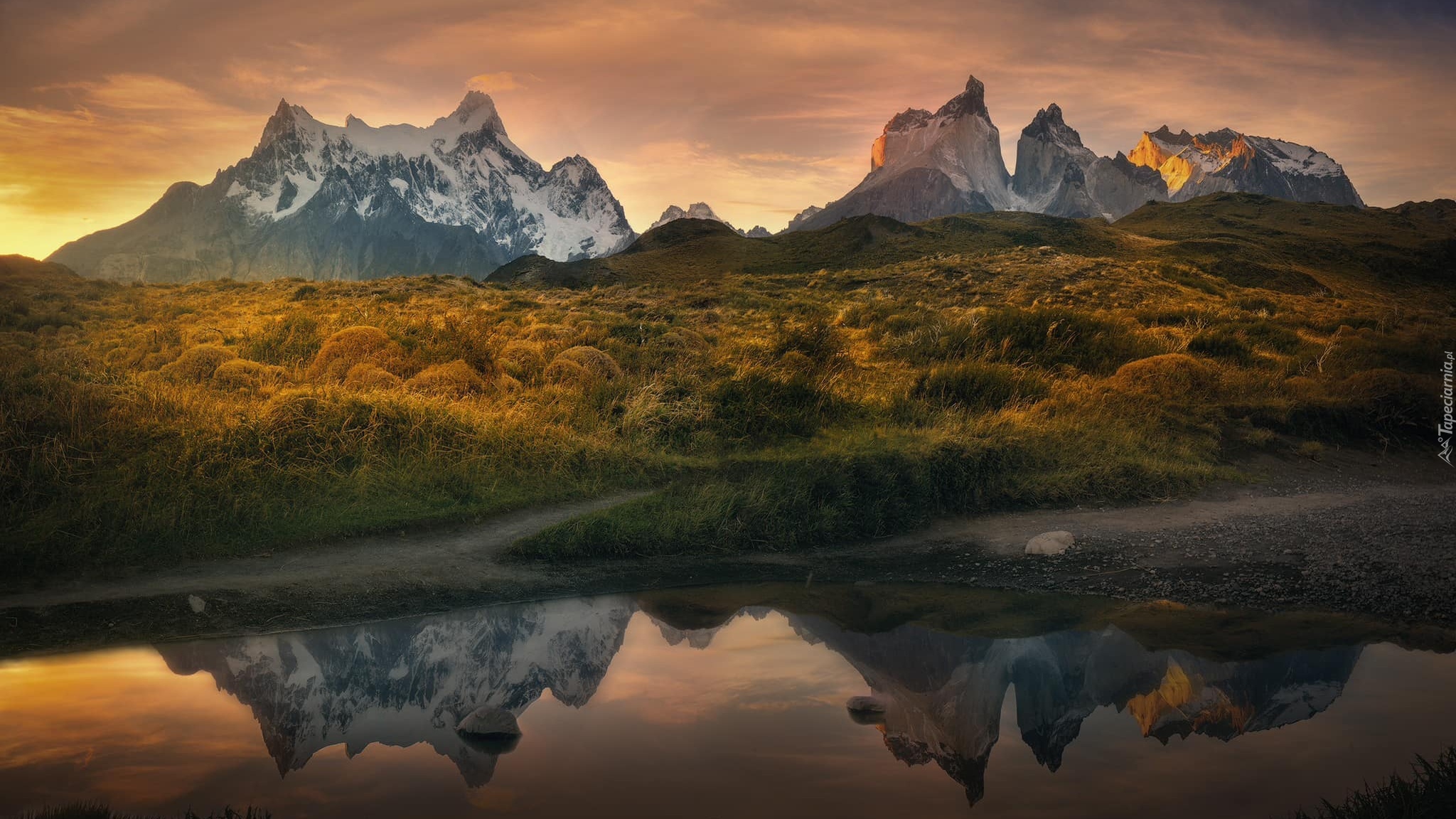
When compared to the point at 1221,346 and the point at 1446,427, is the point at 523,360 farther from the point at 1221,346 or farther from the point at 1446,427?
the point at 1221,346

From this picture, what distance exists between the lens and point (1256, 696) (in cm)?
669

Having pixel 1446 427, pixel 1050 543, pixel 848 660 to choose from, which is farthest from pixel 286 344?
pixel 1446 427

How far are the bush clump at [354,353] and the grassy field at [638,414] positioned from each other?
2.6 inches

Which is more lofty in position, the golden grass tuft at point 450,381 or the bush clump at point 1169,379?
the golden grass tuft at point 450,381

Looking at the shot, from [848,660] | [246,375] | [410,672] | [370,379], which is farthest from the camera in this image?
[246,375]

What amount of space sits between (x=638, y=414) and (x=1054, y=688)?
933 centimetres

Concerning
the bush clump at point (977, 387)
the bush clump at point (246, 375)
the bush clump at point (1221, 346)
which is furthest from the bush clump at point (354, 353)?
the bush clump at point (1221, 346)

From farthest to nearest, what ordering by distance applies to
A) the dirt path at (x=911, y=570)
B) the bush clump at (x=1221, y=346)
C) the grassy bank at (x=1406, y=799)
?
the bush clump at (x=1221, y=346), the dirt path at (x=911, y=570), the grassy bank at (x=1406, y=799)

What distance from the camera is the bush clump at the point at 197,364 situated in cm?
1745

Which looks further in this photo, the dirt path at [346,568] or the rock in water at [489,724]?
the dirt path at [346,568]

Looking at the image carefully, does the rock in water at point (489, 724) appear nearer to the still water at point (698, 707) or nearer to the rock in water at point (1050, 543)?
the still water at point (698, 707)

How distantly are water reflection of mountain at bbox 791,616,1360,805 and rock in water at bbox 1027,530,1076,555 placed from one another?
2.30 metres

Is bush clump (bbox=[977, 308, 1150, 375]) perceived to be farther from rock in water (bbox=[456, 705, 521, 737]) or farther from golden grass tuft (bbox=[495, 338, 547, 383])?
rock in water (bbox=[456, 705, 521, 737])

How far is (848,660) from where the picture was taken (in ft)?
A: 25.1
